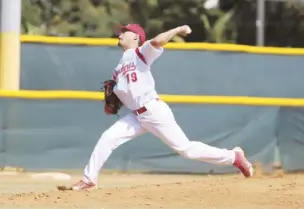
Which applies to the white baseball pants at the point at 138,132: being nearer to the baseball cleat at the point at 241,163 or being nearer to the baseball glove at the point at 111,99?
the baseball glove at the point at 111,99

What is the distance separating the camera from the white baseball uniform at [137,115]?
8.85 metres

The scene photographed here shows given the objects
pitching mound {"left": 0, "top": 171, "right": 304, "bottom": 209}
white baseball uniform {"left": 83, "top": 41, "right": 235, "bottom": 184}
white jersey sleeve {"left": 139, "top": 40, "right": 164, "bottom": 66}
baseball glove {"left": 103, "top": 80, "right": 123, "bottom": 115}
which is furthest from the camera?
baseball glove {"left": 103, "top": 80, "right": 123, "bottom": 115}

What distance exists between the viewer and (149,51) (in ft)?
28.6

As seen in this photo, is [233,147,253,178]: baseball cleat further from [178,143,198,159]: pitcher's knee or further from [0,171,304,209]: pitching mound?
[178,143,198,159]: pitcher's knee

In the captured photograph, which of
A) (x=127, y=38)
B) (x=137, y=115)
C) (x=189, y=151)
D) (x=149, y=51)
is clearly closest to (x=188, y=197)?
(x=189, y=151)

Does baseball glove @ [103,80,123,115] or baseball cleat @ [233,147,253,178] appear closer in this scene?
baseball glove @ [103,80,123,115]

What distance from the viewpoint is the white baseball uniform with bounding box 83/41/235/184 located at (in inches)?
348

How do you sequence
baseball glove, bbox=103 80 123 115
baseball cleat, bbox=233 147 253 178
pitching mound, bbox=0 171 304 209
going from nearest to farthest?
pitching mound, bbox=0 171 304 209 → baseball glove, bbox=103 80 123 115 → baseball cleat, bbox=233 147 253 178

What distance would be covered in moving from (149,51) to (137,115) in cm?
69

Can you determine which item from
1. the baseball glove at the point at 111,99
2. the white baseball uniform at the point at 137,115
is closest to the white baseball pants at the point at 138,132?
the white baseball uniform at the point at 137,115

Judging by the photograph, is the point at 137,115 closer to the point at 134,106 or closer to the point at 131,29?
the point at 134,106

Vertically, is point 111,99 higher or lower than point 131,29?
lower

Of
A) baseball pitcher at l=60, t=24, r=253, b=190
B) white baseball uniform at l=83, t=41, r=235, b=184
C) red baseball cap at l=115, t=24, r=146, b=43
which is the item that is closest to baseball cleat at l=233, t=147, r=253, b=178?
baseball pitcher at l=60, t=24, r=253, b=190

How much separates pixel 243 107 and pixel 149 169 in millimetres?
1579
